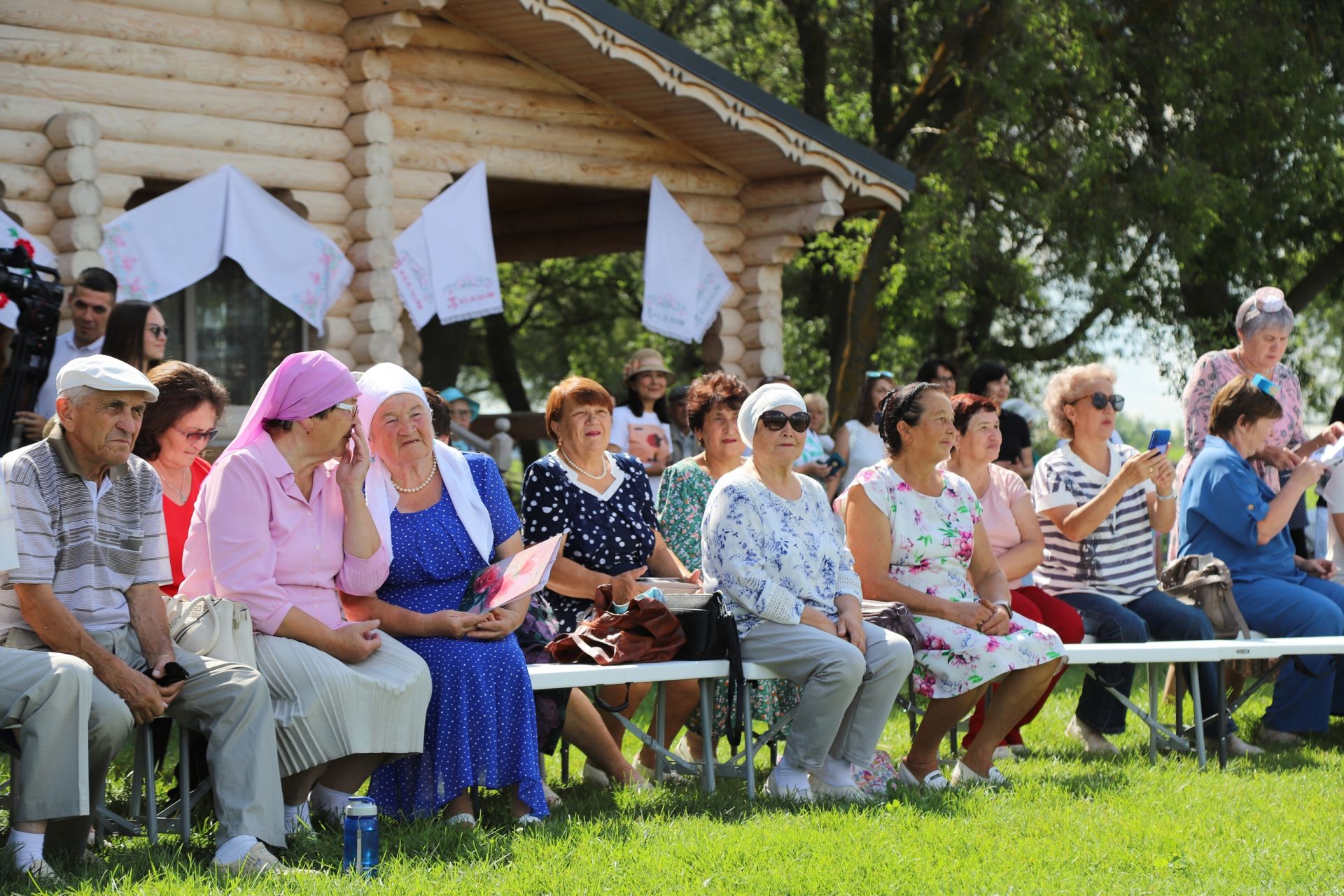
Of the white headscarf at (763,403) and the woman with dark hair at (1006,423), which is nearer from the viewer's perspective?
the white headscarf at (763,403)

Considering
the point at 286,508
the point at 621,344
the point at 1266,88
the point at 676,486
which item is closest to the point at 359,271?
the point at 676,486

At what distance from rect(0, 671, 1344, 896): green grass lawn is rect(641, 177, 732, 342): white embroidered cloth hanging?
4.79 m

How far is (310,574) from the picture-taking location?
509 cm

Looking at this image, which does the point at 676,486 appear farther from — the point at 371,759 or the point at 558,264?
the point at 558,264

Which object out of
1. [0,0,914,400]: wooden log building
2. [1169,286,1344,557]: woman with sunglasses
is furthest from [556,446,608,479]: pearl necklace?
[0,0,914,400]: wooden log building

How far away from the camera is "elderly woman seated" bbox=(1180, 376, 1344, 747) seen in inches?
279

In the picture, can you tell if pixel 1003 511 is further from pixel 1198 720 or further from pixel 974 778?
pixel 974 778

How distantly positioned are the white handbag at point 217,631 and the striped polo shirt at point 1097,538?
3.70 meters

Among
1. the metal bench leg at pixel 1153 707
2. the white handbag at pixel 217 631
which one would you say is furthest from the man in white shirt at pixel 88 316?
the metal bench leg at pixel 1153 707

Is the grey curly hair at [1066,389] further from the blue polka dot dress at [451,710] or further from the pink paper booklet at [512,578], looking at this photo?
the blue polka dot dress at [451,710]

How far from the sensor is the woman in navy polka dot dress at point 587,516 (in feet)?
20.3

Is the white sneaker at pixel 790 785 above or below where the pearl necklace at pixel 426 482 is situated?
below

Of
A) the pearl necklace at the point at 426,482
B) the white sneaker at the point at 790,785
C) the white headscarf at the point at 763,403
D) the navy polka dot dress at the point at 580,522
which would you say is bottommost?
the white sneaker at the point at 790,785

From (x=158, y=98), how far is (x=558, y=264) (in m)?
13.5
